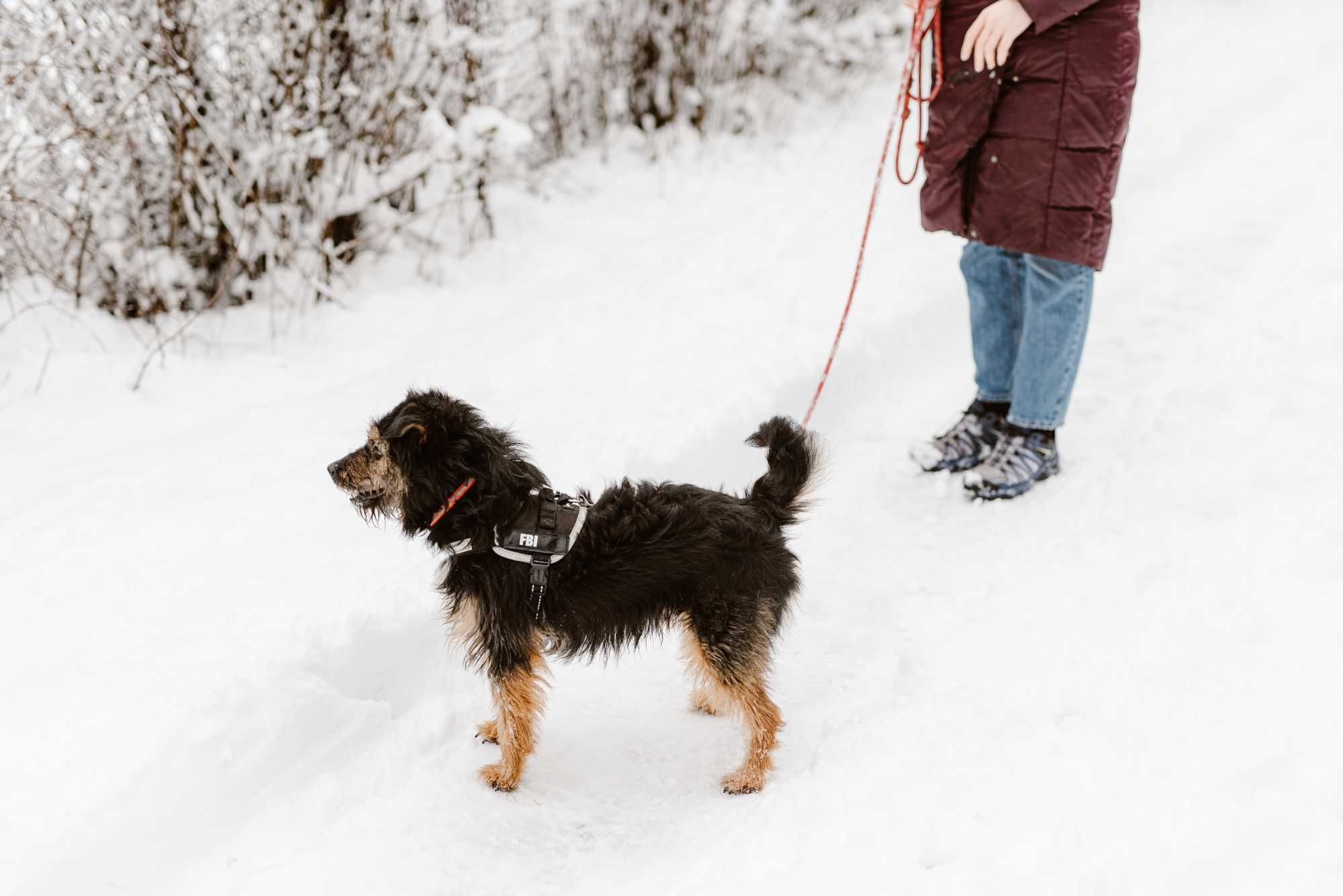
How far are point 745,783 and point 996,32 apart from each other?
8.77ft

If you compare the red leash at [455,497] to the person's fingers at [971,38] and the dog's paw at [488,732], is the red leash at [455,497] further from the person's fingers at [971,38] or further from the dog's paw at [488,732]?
the person's fingers at [971,38]

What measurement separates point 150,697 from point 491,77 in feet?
14.1

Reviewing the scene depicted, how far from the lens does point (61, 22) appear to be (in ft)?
15.3

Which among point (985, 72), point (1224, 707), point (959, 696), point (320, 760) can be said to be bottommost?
point (320, 760)

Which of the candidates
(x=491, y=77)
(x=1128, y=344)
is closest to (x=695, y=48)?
(x=491, y=77)

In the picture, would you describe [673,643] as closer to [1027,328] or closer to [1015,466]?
[1015,466]

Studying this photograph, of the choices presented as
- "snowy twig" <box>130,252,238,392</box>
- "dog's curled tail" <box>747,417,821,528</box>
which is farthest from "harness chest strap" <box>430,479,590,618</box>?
"snowy twig" <box>130,252,238,392</box>

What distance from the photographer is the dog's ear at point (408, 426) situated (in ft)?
8.36

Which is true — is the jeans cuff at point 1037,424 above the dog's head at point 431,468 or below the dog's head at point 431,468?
below

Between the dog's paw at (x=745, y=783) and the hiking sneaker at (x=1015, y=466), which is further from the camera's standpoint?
the hiking sneaker at (x=1015, y=466)

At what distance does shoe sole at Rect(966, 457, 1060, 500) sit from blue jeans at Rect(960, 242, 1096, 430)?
0.18m

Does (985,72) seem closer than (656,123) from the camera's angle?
Yes

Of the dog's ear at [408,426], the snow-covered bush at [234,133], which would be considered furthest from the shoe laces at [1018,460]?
the snow-covered bush at [234,133]

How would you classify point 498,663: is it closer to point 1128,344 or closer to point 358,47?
point 1128,344
